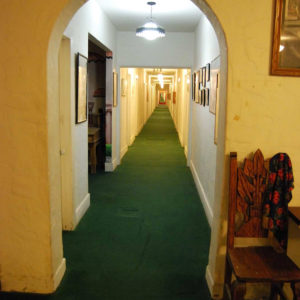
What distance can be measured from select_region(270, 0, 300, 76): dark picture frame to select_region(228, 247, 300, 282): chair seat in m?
1.16

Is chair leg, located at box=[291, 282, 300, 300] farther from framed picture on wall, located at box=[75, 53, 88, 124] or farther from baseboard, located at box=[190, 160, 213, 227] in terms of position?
framed picture on wall, located at box=[75, 53, 88, 124]

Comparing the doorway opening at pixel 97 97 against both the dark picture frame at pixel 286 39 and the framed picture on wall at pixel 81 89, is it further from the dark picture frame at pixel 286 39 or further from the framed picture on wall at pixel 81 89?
the dark picture frame at pixel 286 39

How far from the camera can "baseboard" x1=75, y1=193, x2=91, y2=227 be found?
3969 mm

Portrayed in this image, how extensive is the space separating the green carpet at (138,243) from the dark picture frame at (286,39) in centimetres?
175

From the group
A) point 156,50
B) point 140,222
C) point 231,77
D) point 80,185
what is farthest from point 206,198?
point 156,50

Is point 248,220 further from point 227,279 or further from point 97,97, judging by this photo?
point 97,97

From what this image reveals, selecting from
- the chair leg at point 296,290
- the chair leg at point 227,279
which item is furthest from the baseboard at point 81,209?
the chair leg at point 296,290

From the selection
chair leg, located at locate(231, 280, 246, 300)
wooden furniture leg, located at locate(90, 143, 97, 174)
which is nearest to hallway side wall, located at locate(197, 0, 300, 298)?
chair leg, located at locate(231, 280, 246, 300)

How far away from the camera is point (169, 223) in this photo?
4.09 meters

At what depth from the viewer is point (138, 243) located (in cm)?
354

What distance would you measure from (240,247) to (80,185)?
236 cm

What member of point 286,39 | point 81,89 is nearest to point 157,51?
point 81,89

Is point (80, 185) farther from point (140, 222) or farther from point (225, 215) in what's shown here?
point (225, 215)

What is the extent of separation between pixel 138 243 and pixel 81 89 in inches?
73.5
